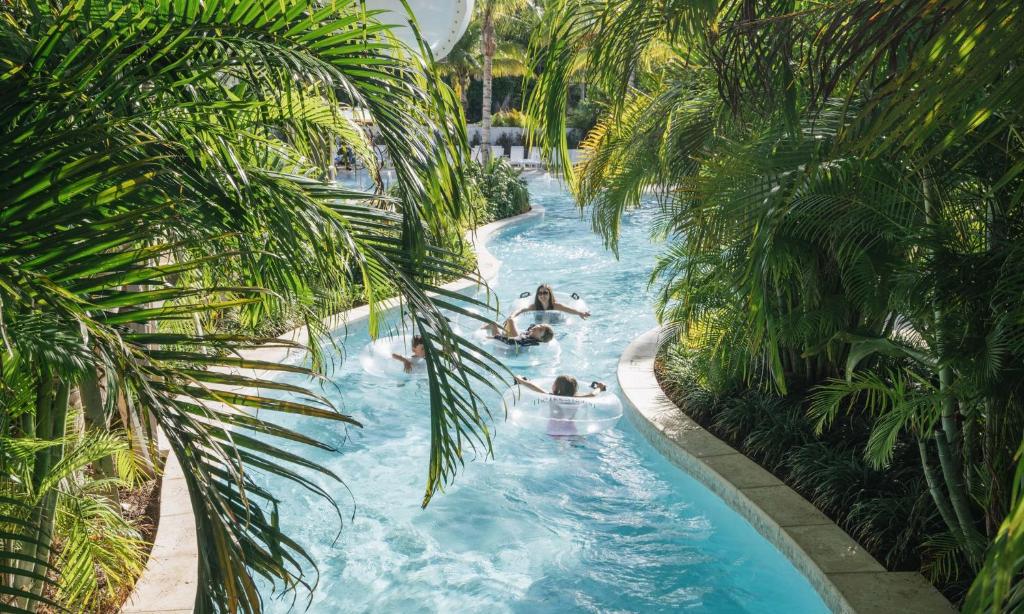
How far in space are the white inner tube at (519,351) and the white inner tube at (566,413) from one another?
2.19 meters

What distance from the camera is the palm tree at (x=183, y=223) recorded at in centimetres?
160

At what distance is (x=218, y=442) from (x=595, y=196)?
6.57 m

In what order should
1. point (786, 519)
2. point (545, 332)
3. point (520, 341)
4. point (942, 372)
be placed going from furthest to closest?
1. point (545, 332)
2. point (520, 341)
3. point (786, 519)
4. point (942, 372)

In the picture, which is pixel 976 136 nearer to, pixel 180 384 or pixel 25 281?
pixel 180 384

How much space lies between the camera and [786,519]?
5250mm

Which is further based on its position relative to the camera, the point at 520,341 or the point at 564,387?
the point at 520,341

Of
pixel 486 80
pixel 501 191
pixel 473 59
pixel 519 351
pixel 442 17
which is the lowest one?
pixel 519 351

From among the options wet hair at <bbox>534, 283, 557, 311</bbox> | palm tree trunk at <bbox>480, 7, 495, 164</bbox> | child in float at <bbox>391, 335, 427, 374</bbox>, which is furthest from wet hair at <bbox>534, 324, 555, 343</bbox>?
palm tree trunk at <bbox>480, 7, 495, 164</bbox>

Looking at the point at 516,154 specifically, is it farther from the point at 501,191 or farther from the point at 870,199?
the point at 870,199

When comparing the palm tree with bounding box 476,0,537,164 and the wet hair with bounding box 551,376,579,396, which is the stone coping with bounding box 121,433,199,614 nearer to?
the wet hair with bounding box 551,376,579,396

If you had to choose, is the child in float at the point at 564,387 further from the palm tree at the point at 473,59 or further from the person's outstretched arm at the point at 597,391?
the palm tree at the point at 473,59

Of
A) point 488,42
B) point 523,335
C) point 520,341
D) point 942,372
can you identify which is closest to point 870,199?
point 942,372

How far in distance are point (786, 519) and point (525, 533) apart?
6.50ft

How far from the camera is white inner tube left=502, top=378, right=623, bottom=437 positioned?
25.3 ft
